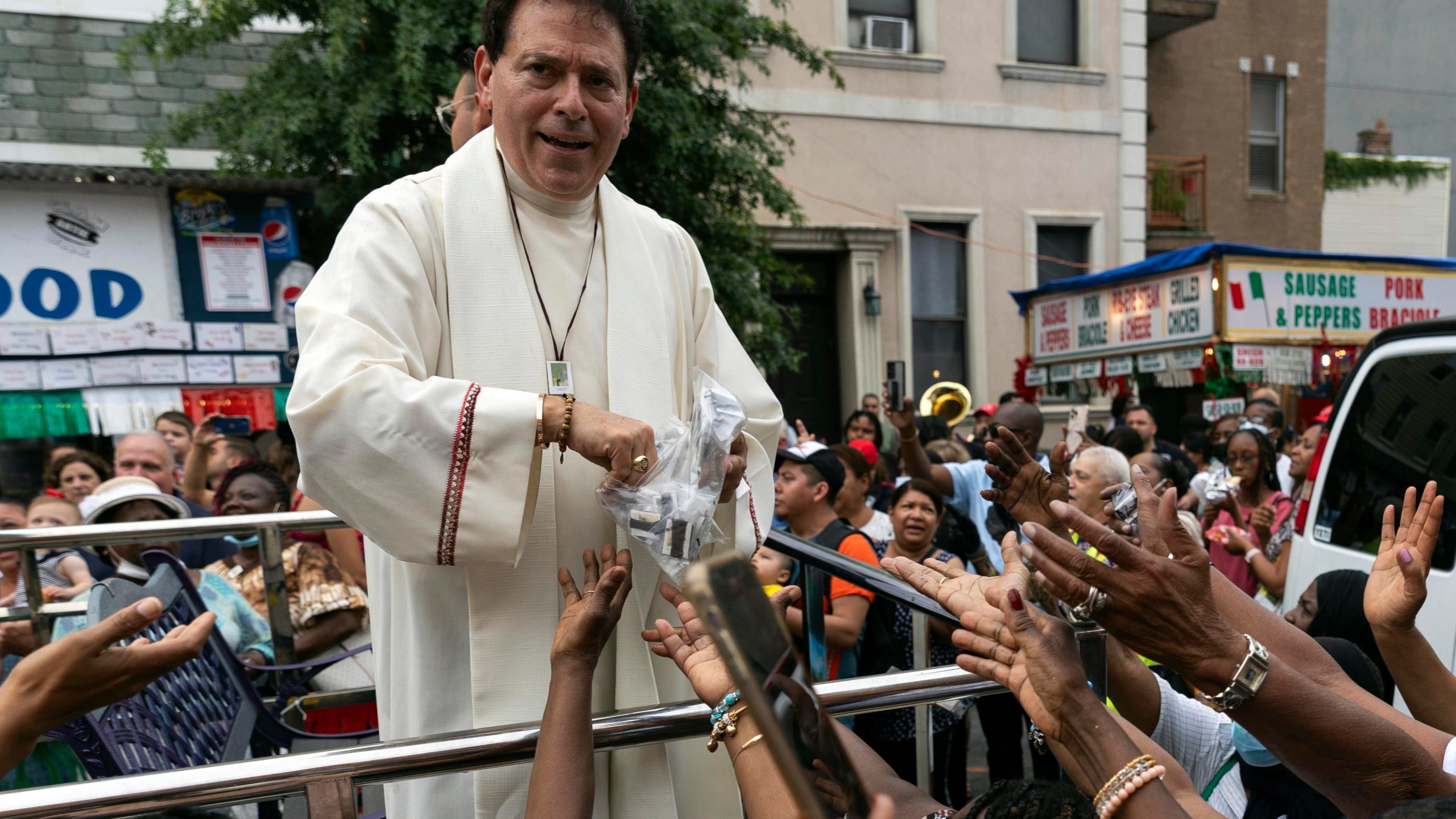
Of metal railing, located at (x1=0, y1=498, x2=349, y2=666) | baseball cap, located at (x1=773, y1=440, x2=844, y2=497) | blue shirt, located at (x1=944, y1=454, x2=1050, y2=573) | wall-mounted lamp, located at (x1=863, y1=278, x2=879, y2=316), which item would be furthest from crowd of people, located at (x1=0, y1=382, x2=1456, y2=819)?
wall-mounted lamp, located at (x1=863, y1=278, x2=879, y2=316)

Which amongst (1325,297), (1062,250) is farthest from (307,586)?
(1062,250)

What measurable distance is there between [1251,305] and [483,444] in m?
9.61

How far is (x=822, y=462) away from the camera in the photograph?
455 centimetres

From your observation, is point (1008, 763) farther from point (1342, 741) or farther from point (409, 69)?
point (409, 69)

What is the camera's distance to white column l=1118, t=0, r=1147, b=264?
14.0 metres

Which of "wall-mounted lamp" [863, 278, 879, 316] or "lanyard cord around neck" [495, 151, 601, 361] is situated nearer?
"lanyard cord around neck" [495, 151, 601, 361]

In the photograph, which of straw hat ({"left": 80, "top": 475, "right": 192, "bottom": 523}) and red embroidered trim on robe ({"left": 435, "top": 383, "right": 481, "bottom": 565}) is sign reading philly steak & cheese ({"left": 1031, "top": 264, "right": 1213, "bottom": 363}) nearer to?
straw hat ({"left": 80, "top": 475, "right": 192, "bottom": 523})

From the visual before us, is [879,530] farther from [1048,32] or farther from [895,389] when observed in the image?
[1048,32]

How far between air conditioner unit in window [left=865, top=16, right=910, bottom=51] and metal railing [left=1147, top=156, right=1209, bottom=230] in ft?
14.9

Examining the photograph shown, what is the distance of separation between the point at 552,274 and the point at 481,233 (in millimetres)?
152

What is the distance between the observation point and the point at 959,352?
1377cm

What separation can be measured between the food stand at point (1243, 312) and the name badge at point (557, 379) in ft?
29.4

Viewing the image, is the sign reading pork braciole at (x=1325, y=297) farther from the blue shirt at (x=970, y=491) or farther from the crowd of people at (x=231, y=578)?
the crowd of people at (x=231, y=578)

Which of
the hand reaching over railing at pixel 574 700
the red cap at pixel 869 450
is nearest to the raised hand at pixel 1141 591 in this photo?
the hand reaching over railing at pixel 574 700
